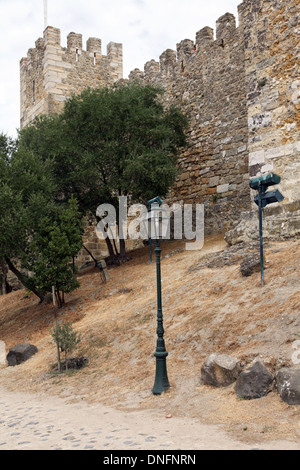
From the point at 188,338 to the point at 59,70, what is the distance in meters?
19.9

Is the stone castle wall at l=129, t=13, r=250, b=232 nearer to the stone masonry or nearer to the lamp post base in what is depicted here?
the stone masonry

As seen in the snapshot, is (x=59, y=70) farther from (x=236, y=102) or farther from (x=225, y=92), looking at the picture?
(x=236, y=102)

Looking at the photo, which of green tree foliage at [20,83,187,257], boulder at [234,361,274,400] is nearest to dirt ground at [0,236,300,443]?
boulder at [234,361,274,400]

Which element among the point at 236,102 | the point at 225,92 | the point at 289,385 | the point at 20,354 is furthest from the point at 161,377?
the point at 225,92

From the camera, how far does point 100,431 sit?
670 cm

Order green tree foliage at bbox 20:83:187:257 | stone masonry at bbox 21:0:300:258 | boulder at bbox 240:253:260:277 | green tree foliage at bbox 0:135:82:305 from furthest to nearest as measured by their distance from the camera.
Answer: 1. green tree foliage at bbox 20:83:187:257
2. green tree foliage at bbox 0:135:82:305
3. stone masonry at bbox 21:0:300:258
4. boulder at bbox 240:253:260:277

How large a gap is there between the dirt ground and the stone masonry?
8.37 feet

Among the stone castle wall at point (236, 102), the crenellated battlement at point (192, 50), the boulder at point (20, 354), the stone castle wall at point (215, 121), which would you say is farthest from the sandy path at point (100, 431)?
the crenellated battlement at point (192, 50)

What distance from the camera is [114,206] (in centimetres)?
1961

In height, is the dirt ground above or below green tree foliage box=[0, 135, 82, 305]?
below

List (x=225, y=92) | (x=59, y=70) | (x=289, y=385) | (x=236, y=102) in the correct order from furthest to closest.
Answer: (x=59, y=70)
(x=225, y=92)
(x=236, y=102)
(x=289, y=385)

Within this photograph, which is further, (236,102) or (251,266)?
(236,102)

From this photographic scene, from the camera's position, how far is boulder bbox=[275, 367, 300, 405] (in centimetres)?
657
